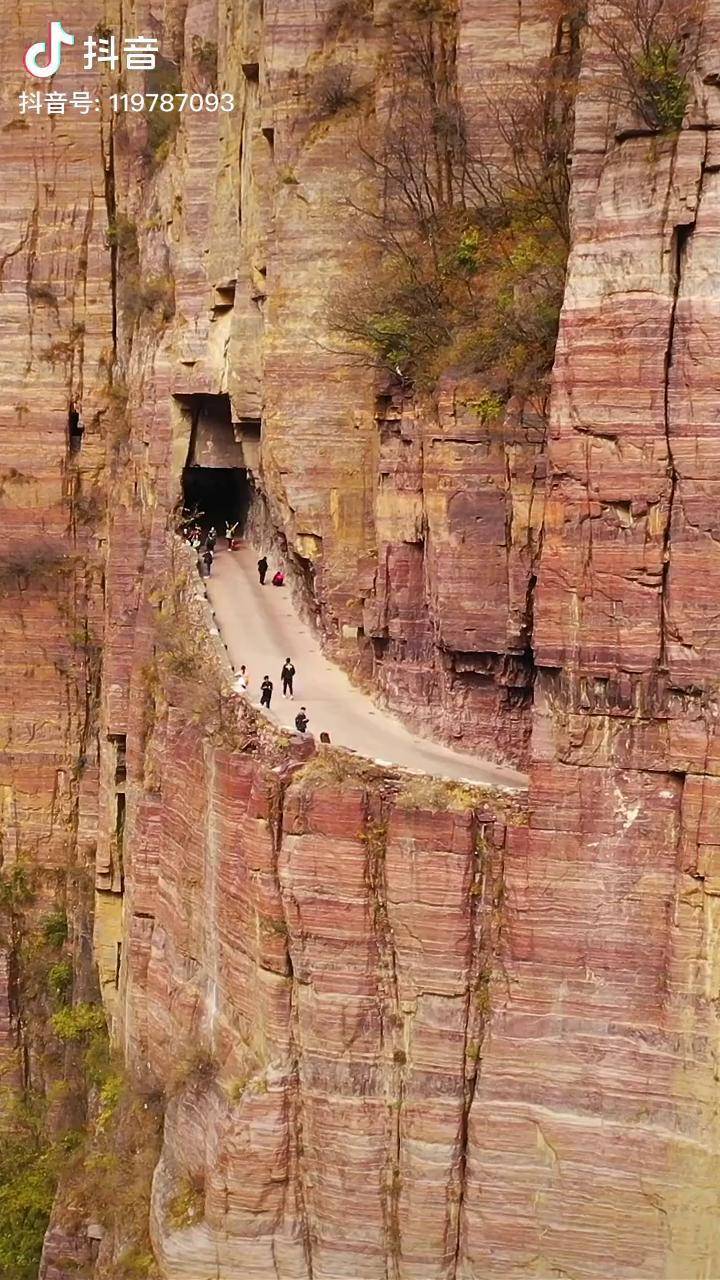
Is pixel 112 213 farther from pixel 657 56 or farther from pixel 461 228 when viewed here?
pixel 657 56

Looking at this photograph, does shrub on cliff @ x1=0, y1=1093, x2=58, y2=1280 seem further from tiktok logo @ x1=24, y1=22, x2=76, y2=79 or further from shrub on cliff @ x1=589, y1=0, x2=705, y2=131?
shrub on cliff @ x1=589, y1=0, x2=705, y2=131

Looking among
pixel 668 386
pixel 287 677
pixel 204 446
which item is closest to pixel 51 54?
pixel 204 446

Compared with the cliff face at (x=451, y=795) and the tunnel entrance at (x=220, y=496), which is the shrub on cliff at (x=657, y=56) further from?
the tunnel entrance at (x=220, y=496)

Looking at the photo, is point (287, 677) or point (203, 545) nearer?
point (287, 677)

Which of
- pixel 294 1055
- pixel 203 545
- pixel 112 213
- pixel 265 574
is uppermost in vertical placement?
pixel 112 213

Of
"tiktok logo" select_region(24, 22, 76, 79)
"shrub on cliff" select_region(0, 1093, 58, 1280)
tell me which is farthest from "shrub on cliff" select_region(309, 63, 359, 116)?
"shrub on cliff" select_region(0, 1093, 58, 1280)

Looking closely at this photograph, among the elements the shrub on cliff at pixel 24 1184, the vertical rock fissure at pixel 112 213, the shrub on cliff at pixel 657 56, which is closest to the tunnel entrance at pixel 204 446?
the vertical rock fissure at pixel 112 213
